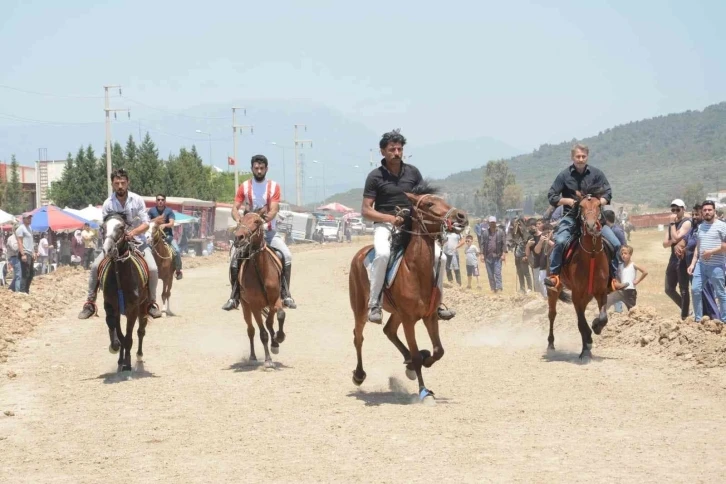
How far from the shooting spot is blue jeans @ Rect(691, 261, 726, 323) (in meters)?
16.0

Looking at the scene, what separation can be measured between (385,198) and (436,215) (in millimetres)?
984

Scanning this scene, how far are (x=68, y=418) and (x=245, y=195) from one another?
206 inches

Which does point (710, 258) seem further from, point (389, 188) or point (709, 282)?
point (389, 188)

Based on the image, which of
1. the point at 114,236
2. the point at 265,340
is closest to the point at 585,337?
the point at 265,340

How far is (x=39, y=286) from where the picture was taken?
102 ft

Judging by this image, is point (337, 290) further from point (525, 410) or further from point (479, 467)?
point (479, 467)

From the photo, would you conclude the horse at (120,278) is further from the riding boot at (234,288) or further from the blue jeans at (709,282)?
the blue jeans at (709,282)

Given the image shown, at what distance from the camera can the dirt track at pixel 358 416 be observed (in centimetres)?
845

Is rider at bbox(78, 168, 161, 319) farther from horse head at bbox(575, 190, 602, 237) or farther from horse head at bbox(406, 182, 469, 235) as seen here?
horse head at bbox(575, 190, 602, 237)

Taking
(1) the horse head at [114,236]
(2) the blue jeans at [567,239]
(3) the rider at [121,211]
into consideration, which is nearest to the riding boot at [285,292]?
(3) the rider at [121,211]

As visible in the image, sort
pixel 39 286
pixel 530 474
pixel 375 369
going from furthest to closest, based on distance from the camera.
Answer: pixel 39 286 < pixel 375 369 < pixel 530 474

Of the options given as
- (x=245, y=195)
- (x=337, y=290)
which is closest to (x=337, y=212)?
(x=337, y=290)

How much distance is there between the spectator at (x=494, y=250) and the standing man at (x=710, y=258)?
40.0ft

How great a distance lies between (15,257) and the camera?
26.5 meters
